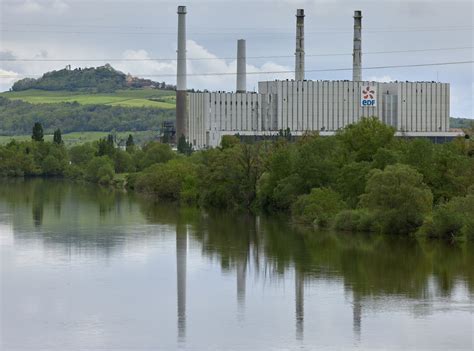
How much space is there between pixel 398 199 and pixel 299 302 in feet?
44.5

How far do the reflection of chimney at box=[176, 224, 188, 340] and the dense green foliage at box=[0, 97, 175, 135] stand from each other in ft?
387

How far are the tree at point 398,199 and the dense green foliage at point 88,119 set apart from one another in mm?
119969

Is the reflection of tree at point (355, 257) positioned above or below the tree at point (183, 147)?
below

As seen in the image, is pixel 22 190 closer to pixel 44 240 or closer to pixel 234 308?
pixel 44 240

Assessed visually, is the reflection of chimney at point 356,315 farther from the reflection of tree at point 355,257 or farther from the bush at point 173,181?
the bush at point 173,181

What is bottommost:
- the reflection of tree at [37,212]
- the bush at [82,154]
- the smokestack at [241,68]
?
the reflection of tree at [37,212]

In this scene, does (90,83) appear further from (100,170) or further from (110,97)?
(100,170)

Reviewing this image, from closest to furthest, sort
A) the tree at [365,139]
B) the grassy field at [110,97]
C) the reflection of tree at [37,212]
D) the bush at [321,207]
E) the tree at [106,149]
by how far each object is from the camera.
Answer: the bush at [321,207] < the reflection of tree at [37,212] < the tree at [365,139] < the tree at [106,149] < the grassy field at [110,97]

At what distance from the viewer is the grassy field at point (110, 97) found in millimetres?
173625

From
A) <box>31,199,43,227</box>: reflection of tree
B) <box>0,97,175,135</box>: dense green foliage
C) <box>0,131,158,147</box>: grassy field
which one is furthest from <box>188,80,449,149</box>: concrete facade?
<box>0,97,175,135</box>: dense green foliage

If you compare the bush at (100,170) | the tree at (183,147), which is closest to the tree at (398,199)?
the bush at (100,170)

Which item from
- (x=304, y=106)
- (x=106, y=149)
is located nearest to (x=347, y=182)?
(x=106, y=149)

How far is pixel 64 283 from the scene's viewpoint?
31359 mm

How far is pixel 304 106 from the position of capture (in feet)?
324
